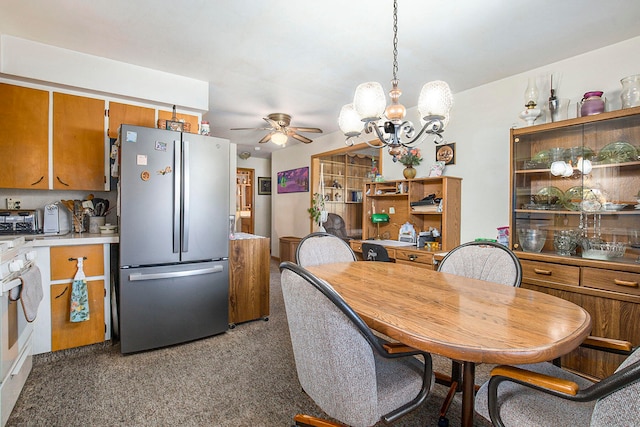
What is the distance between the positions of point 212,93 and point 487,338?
11.9 feet

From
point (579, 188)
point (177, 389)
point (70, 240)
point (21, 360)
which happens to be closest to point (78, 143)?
point (70, 240)

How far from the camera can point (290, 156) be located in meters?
6.52

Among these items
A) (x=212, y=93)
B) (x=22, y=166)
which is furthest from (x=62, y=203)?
(x=212, y=93)

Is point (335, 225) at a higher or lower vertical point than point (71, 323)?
higher

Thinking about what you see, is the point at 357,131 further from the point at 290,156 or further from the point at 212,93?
the point at 290,156

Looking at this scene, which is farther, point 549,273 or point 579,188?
point 579,188

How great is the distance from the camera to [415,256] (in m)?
3.33

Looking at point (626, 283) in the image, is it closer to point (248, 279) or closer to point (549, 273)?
point (549, 273)

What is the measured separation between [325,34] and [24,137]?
8.71ft

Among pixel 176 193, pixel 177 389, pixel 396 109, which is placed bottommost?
pixel 177 389

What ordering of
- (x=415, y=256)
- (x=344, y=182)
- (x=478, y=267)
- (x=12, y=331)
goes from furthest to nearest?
(x=344, y=182), (x=415, y=256), (x=478, y=267), (x=12, y=331)

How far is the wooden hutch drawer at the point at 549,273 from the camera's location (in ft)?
7.43

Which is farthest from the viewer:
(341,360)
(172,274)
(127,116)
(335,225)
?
(335,225)

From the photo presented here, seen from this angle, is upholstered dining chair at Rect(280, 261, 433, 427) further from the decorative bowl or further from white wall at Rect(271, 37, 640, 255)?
white wall at Rect(271, 37, 640, 255)
